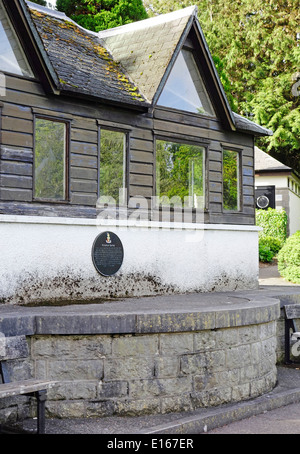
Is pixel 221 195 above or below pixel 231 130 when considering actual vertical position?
below

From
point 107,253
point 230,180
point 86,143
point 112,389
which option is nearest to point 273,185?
point 230,180

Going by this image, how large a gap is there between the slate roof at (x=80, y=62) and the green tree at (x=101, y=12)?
10.9 meters

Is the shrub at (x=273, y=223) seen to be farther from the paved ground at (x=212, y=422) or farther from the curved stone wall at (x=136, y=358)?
the curved stone wall at (x=136, y=358)

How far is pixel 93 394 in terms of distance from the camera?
706 centimetres

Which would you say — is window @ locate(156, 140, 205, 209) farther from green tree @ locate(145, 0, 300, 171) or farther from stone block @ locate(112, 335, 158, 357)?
green tree @ locate(145, 0, 300, 171)

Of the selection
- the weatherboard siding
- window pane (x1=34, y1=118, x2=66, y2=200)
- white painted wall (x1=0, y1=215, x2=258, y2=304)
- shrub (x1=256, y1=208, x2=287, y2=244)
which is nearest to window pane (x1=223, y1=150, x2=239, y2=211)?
the weatherboard siding

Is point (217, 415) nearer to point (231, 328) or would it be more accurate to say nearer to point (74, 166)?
point (231, 328)

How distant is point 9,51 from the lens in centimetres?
988

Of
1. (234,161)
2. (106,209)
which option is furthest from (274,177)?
(106,209)

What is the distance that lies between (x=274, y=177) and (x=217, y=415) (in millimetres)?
23251

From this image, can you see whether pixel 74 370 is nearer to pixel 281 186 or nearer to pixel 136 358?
pixel 136 358

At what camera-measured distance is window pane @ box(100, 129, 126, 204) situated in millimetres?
11234

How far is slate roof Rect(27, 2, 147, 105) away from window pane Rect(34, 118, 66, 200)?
725mm
